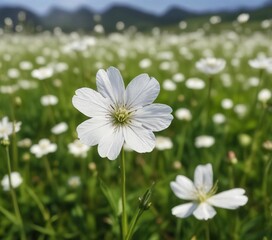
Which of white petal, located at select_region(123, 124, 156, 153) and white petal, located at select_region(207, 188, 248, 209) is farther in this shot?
white petal, located at select_region(207, 188, 248, 209)

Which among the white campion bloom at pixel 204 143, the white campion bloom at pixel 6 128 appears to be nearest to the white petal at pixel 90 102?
the white campion bloom at pixel 6 128

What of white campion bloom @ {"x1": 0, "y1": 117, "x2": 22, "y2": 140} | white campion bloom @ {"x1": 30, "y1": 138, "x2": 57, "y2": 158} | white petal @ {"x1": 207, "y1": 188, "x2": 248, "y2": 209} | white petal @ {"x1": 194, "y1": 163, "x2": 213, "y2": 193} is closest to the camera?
white petal @ {"x1": 207, "y1": 188, "x2": 248, "y2": 209}

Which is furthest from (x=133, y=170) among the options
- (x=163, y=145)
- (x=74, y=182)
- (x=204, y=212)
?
(x=204, y=212)

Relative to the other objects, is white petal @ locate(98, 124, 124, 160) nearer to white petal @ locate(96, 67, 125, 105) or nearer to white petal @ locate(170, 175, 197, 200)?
white petal @ locate(96, 67, 125, 105)

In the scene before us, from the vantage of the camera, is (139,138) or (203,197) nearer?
(139,138)

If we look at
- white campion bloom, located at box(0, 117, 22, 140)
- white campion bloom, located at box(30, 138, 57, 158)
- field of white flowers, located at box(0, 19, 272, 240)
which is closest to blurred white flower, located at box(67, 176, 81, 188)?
field of white flowers, located at box(0, 19, 272, 240)

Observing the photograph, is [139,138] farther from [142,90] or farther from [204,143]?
[204,143]

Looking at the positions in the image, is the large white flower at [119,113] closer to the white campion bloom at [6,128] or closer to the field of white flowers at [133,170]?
the field of white flowers at [133,170]
